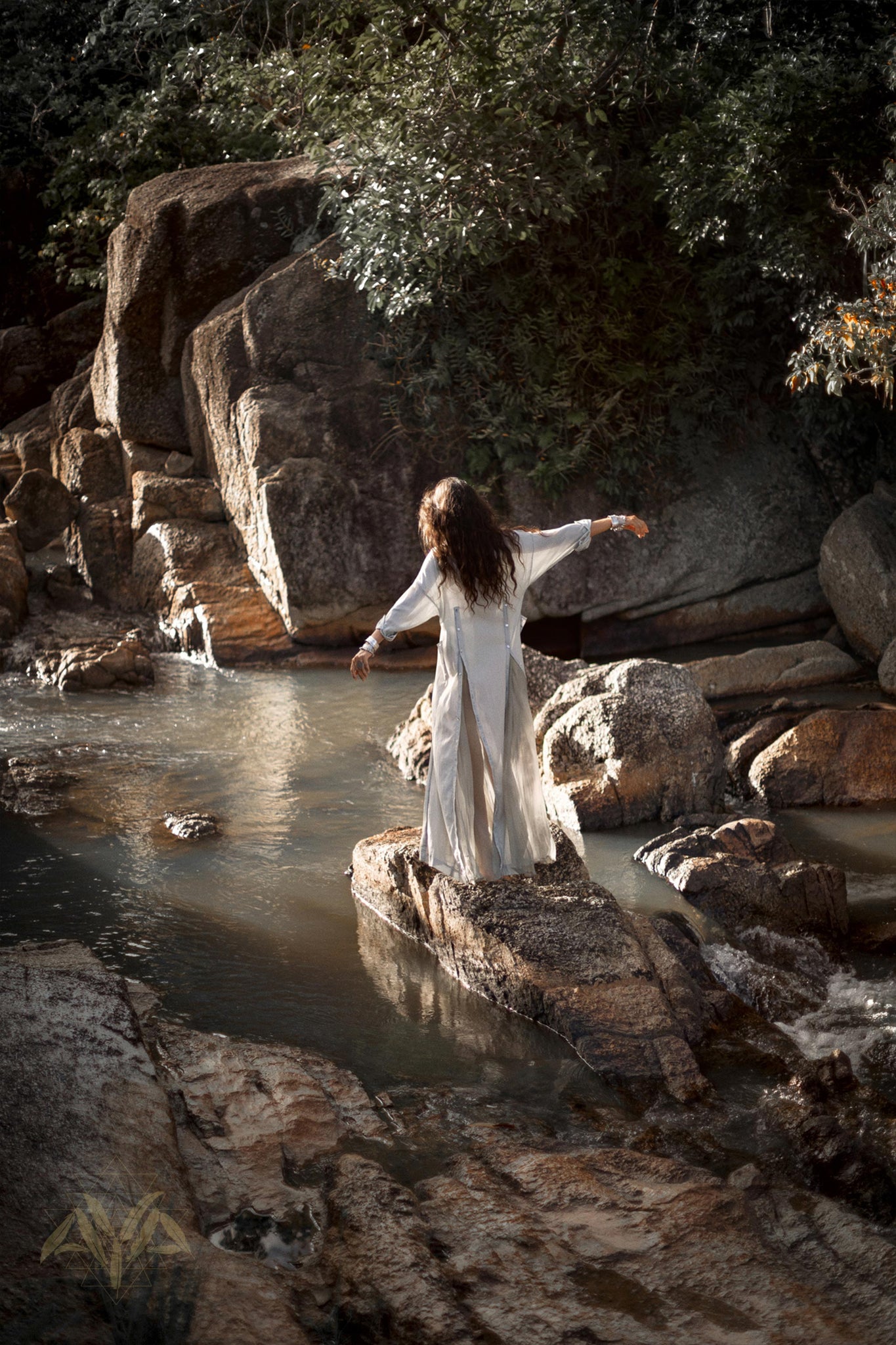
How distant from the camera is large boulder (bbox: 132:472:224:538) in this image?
12742 mm

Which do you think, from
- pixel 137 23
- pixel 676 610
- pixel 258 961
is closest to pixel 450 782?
pixel 258 961

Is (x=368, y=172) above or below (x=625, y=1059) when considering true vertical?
above

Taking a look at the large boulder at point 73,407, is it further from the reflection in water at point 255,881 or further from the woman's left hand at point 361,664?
the woman's left hand at point 361,664

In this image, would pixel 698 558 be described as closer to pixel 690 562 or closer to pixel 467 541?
pixel 690 562

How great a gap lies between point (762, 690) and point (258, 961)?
5.80 m

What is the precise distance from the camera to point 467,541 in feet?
16.5

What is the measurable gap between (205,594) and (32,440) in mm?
5300

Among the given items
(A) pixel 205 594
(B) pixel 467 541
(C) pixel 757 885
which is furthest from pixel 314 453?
(C) pixel 757 885

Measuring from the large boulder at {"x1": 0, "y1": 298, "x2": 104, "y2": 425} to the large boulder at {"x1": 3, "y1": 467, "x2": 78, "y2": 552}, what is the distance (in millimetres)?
4371

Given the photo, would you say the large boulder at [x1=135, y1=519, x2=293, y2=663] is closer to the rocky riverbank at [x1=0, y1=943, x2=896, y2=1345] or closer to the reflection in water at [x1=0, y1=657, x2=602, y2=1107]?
the reflection in water at [x1=0, y1=657, x2=602, y2=1107]

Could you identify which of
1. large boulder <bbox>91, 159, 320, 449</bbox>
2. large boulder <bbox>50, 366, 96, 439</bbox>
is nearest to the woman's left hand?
large boulder <bbox>91, 159, 320, 449</bbox>

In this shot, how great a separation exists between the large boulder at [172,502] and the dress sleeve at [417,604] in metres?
8.10

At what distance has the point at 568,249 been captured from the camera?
11617 millimetres

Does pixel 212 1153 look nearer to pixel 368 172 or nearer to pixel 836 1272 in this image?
pixel 836 1272
